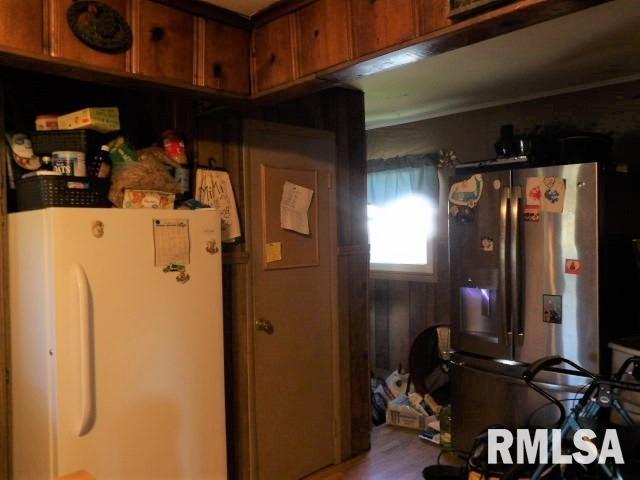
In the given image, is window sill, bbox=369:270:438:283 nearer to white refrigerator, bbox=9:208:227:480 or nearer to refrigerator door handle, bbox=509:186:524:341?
refrigerator door handle, bbox=509:186:524:341

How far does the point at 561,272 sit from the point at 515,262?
0.24 metres

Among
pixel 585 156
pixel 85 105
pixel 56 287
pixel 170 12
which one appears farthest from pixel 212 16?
pixel 585 156

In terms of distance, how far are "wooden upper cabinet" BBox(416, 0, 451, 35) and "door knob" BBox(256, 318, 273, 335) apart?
168cm

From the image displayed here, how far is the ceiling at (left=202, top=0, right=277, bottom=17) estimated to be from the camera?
6.59 feet

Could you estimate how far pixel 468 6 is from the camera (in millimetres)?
1422

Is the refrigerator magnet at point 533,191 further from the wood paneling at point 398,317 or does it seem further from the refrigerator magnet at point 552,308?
the wood paneling at point 398,317

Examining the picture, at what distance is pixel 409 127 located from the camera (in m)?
4.27

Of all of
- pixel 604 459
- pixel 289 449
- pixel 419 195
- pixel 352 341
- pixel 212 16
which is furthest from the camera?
pixel 419 195

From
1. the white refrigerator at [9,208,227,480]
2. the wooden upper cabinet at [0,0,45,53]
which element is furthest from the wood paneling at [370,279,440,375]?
the wooden upper cabinet at [0,0,45,53]

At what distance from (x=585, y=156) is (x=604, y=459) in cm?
156

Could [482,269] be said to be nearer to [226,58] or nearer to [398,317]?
[398,317]

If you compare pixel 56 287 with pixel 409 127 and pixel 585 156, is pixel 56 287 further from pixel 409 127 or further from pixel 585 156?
pixel 409 127

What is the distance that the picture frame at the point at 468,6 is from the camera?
1375mm

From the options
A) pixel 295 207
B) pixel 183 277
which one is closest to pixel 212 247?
pixel 183 277
